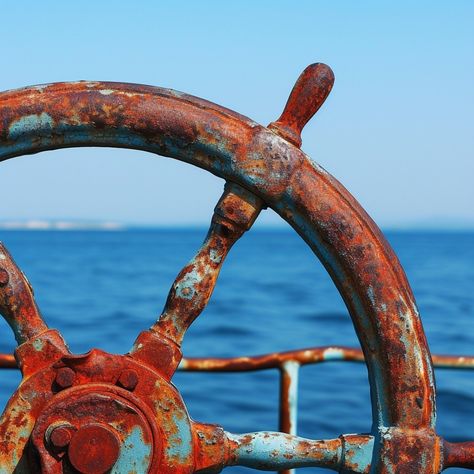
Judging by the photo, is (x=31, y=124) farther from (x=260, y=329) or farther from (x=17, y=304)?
(x=260, y=329)

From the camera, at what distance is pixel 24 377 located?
149 cm

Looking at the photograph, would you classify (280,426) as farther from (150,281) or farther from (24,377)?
(150,281)

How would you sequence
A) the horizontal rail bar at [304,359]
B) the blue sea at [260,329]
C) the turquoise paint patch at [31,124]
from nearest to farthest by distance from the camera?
the turquoise paint patch at [31,124] < the horizontal rail bar at [304,359] < the blue sea at [260,329]

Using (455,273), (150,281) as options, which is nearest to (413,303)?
(150,281)

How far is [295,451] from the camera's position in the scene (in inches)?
61.4

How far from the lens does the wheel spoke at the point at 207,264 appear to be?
61.2 inches

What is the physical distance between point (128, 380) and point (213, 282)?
0.22 meters

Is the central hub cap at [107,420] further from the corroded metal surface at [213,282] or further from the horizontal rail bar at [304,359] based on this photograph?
the horizontal rail bar at [304,359]

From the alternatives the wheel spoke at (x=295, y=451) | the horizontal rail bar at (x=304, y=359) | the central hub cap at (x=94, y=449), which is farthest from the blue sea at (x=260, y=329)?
the central hub cap at (x=94, y=449)

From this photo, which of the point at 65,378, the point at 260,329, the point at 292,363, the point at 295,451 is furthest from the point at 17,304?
the point at 260,329

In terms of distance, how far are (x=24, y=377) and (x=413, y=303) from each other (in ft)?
1.99

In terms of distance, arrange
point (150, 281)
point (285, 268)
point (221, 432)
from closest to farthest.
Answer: point (221, 432) < point (150, 281) < point (285, 268)

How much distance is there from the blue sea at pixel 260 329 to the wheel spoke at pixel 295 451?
4.28 metres

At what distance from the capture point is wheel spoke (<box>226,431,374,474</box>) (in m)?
1.56
